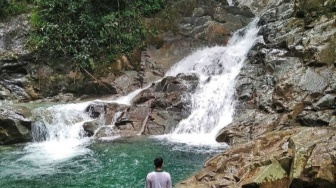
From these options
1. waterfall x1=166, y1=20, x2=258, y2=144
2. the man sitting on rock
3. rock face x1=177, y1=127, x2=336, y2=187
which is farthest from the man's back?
waterfall x1=166, y1=20, x2=258, y2=144

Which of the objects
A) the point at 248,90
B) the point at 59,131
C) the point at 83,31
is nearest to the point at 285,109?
the point at 248,90

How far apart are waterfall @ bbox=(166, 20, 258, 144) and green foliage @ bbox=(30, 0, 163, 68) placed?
12.1 ft

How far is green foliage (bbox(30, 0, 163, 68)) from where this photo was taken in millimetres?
23047

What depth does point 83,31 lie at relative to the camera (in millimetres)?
23750

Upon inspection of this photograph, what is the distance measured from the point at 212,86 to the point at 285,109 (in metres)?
5.12

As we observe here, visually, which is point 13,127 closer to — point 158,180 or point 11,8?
point 11,8

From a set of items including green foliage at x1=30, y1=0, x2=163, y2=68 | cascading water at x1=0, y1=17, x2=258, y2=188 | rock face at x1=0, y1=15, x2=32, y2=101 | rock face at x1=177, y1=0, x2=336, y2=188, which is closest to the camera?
rock face at x1=177, y1=0, x2=336, y2=188

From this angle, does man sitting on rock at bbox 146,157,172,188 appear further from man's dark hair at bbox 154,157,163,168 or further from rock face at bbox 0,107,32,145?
rock face at bbox 0,107,32,145

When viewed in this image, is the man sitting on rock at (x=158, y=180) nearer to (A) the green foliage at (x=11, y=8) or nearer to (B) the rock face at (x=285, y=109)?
(B) the rock face at (x=285, y=109)

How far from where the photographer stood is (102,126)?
706 inches

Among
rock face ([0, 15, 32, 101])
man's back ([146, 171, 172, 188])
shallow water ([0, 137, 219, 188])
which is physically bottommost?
shallow water ([0, 137, 219, 188])

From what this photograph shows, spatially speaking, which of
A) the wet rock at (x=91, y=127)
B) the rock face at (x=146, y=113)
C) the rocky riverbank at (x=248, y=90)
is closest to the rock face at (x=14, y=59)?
the rocky riverbank at (x=248, y=90)

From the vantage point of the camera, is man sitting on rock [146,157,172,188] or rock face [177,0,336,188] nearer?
man sitting on rock [146,157,172,188]

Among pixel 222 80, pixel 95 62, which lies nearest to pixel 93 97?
pixel 95 62
